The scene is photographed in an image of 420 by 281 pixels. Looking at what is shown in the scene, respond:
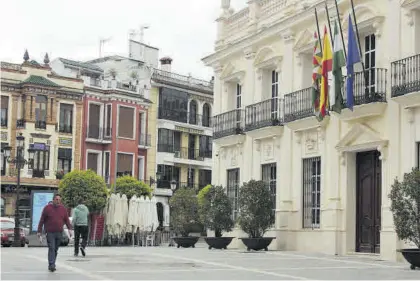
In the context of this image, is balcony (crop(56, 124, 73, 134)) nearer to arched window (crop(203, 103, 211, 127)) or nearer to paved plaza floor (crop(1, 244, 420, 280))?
arched window (crop(203, 103, 211, 127))

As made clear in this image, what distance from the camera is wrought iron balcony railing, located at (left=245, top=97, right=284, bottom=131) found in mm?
26050

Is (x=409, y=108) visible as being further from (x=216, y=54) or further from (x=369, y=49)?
(x=216, y=54)

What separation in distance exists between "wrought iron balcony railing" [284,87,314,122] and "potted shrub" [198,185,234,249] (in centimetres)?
370

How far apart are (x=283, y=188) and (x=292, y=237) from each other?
1761 mm

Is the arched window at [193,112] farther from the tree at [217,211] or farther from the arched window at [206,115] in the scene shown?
the tree at [217,211]

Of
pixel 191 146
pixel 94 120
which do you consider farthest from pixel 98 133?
pixel 191 146

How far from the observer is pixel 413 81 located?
63.3ft

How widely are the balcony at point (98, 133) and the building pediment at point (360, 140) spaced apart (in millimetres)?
32238

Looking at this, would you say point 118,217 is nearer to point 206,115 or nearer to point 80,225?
point 80,225

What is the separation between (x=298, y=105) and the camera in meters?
24.6

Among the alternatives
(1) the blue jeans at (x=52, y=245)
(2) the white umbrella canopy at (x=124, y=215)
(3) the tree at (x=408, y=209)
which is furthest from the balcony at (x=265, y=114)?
(1) the blue jeans at (x=52, y=245)

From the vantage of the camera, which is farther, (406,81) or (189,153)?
(189,153)

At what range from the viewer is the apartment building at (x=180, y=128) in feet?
188

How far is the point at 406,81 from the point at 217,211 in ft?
30.1
